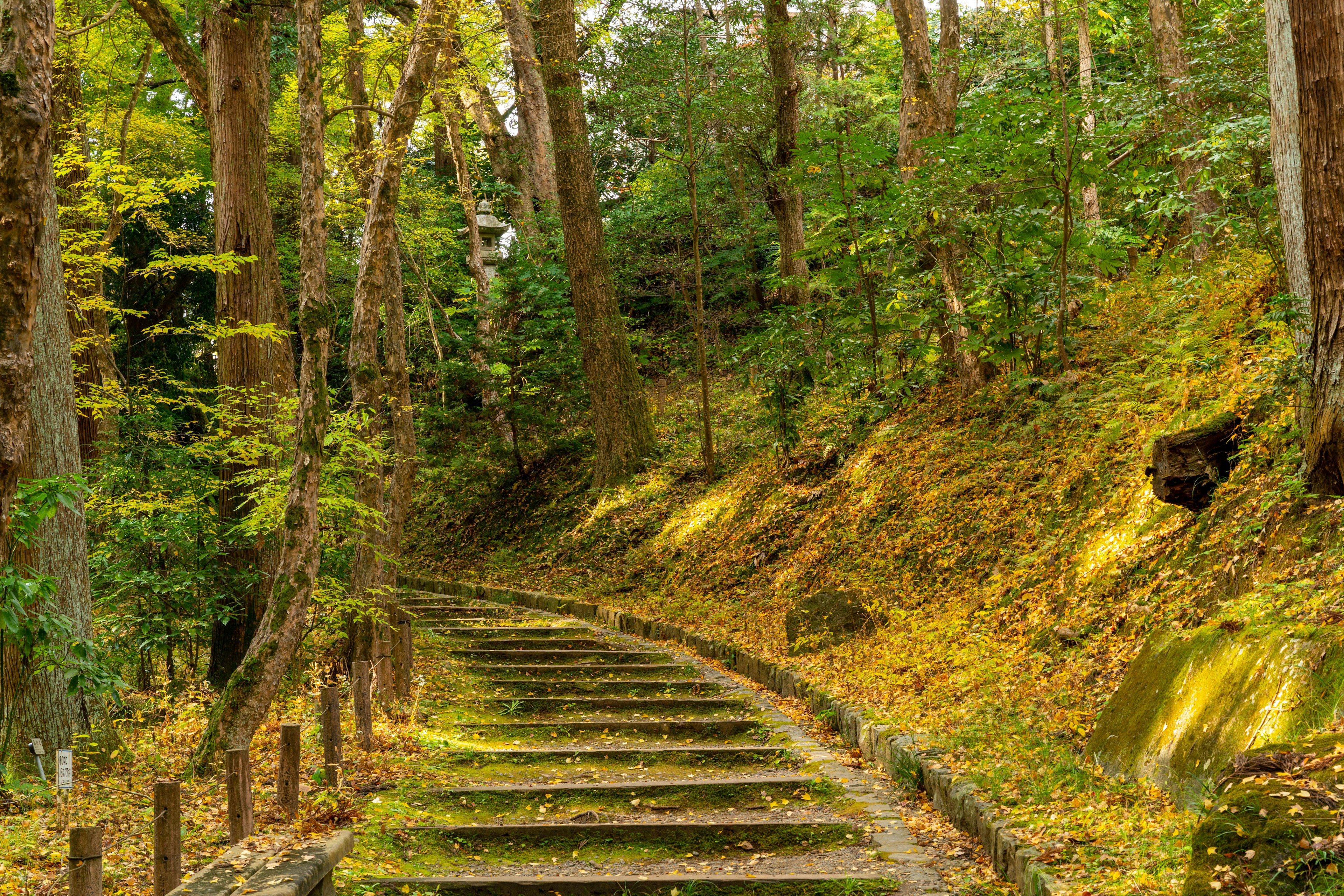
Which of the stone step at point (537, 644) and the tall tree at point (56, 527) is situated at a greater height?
the tall tree at point (56, 527)

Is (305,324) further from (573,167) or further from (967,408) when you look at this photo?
(573,167)

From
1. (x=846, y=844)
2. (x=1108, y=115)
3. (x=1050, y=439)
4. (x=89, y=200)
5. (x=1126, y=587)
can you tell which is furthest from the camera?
(x=89, y=200)

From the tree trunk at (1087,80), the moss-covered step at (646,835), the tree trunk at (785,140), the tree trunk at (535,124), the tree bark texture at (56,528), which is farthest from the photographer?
the tree trunk at (535,124)

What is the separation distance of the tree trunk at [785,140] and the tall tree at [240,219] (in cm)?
659

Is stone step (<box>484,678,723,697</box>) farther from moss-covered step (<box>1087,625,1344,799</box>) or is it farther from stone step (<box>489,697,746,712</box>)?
moss-covered step (<box>1087,625,1344,799</box>)

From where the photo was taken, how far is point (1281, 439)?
20.4 ft

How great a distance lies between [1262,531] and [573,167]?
14.1 m

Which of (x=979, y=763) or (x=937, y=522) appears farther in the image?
(x=937, y=522)

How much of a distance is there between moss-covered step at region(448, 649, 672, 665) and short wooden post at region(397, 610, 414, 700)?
1.70 meters

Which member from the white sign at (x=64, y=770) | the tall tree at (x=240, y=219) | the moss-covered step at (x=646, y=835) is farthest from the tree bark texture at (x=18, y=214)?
the tall tree at (x=240, y=219)

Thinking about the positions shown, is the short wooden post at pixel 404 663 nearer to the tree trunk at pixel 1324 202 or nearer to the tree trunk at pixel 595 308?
the tree trunk at pixel 1324 202

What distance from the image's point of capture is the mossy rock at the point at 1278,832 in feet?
10.1

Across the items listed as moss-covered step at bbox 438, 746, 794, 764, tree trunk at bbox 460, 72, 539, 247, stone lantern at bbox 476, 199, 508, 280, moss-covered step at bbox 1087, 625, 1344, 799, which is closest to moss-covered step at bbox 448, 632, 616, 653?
moss-covered step at bbox 438, 746, 794, 764

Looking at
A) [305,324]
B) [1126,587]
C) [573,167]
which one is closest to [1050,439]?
[1126,587]
